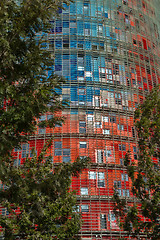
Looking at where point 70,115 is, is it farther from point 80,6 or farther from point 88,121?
point 80,6

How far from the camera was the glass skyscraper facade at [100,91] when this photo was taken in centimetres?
2123

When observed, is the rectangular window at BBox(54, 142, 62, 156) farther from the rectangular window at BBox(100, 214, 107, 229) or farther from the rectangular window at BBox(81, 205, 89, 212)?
the rectangular window at BBox(100, 214, 107, 229)

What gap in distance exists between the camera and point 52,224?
1102 centimetres

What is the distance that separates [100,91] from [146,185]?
41.8 feet

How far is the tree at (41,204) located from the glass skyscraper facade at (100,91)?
853 centimetres

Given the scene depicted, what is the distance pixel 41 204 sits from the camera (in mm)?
11109

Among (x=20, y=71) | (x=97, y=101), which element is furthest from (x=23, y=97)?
(x=97, y=101)

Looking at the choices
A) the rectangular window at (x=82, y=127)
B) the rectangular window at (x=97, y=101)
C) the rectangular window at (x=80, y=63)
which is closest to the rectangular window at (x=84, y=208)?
the rectangular window at (x=82, y=127)

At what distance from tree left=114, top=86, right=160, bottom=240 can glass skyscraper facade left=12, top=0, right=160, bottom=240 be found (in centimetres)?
751

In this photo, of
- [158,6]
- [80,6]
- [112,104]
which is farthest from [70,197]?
[158,6]

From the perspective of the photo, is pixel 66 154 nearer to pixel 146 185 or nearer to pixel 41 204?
pixel 146 185

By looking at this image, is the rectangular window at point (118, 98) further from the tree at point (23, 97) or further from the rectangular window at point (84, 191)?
the tree at point (23, 97)

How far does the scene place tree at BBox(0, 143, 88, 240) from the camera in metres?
9.20

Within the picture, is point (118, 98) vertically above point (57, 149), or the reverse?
point (118, 98)
